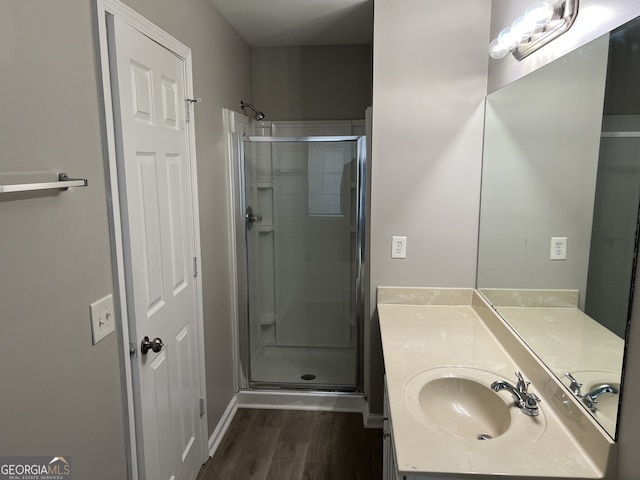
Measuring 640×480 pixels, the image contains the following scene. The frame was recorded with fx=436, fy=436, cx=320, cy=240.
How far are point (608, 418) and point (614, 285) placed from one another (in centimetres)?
34

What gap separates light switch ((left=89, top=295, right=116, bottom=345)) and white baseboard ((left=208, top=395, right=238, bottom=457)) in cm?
138

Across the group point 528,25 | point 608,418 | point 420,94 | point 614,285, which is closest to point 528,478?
point 608,418

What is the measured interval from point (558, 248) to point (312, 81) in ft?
8.06

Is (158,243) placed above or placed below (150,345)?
above

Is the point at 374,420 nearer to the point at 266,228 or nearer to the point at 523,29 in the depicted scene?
the point at 266,228

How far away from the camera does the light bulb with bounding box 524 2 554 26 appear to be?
146cm

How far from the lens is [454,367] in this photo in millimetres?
1673

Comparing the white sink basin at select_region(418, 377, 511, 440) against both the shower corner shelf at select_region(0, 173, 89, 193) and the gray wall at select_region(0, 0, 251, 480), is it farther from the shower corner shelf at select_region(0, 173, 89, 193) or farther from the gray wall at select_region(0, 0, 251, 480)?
the shower corner shelf at select_region(0, 173, 89, 193)

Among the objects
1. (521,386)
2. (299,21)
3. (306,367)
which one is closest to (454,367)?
(521,386)

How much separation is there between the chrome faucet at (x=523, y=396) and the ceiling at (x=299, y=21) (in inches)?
80.7

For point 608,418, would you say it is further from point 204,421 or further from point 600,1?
point 204,421

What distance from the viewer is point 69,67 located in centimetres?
119

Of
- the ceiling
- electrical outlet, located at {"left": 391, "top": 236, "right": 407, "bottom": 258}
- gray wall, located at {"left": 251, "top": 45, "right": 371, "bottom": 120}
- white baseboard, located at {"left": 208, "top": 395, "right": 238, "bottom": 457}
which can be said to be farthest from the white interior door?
gray wall, located at {"left": 251, "top": 45, "right": 371, "bottom": 120}

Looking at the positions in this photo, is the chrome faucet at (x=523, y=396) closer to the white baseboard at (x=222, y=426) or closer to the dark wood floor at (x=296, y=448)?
the dark wood floor at (x=296, y=448)
